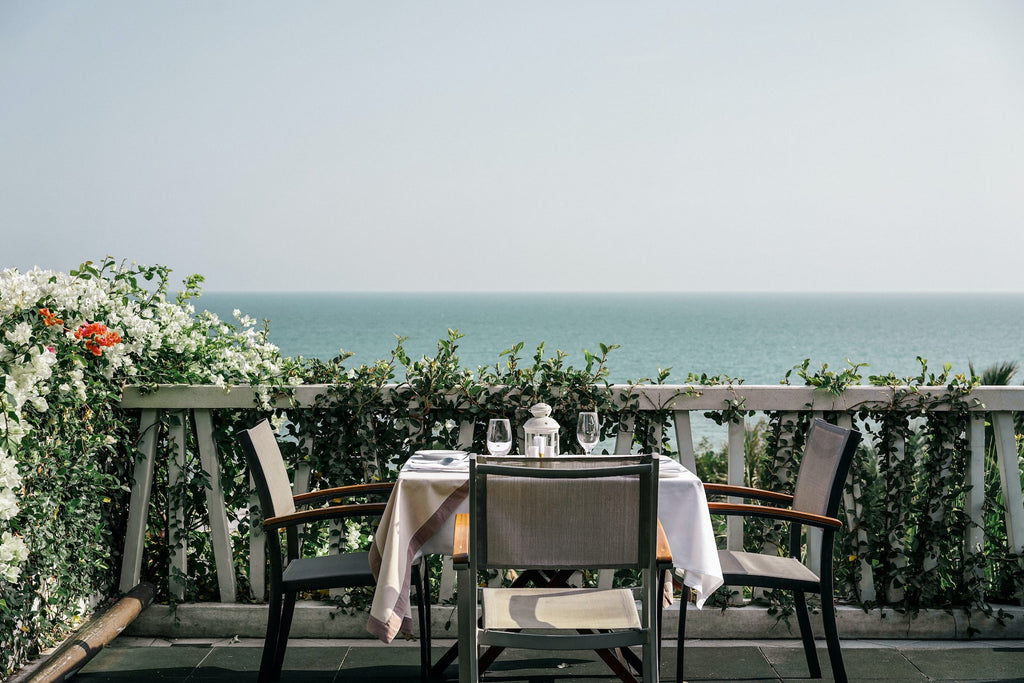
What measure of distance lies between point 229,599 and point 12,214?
5488cm

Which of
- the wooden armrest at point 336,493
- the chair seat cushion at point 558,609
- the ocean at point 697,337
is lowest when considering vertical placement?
the ocean at point 697,337

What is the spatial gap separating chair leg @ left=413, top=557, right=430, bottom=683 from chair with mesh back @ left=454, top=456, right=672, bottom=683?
0.60 m

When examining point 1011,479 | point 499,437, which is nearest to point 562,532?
point 499,437

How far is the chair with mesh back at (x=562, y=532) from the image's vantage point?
223 cm

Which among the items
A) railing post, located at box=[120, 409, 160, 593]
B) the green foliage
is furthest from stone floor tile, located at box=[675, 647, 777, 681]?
railing post, located at box=[120, 409, 160, 593]

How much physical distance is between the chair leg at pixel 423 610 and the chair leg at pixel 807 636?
1285 millimetres

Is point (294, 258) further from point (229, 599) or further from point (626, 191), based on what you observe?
point (229, 599)

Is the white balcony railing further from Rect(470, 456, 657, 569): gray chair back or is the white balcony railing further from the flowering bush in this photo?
Rect(470, 456, 657, 569): gray chair back

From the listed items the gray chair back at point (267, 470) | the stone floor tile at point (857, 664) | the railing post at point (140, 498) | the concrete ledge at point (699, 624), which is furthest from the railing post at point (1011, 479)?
the railing post at point (140, 498)

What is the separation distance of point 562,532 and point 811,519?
3.22ft

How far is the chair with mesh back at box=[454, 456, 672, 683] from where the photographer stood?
2.23 metres

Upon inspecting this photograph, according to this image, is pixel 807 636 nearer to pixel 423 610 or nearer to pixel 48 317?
pixel 423 610

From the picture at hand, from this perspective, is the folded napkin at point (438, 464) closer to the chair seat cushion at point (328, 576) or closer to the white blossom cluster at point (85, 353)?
the chair seat cushion at point (328, 576)

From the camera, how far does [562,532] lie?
7.45 feet
